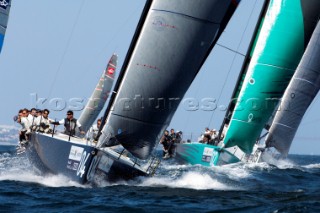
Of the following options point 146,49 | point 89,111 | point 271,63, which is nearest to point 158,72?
point 146,49

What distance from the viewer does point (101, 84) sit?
2488cm

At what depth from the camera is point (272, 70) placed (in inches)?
762

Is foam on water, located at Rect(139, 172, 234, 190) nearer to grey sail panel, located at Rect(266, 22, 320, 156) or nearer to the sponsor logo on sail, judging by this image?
the sponsor logo on sail

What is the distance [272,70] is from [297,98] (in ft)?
15.3

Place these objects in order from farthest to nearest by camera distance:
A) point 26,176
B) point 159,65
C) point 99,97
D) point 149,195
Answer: point 99,97 → point 26,176 → point 159,65 → point 149,195

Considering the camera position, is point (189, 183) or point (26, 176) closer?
point (189, 183)

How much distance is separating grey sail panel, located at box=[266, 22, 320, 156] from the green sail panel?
3.53 meters

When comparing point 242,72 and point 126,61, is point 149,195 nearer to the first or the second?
point 126,61

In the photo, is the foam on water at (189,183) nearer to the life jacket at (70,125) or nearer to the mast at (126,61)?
the mast at (126,61)

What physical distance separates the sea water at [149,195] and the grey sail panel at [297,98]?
7.81 metres

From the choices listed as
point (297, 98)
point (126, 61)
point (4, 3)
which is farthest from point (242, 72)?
point (126, 61)

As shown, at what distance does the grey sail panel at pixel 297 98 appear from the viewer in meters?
23.0

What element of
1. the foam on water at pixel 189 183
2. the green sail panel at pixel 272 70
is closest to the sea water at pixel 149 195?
the foam on water at pixel 189 183

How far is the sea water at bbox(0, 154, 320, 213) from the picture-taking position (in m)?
10.3
